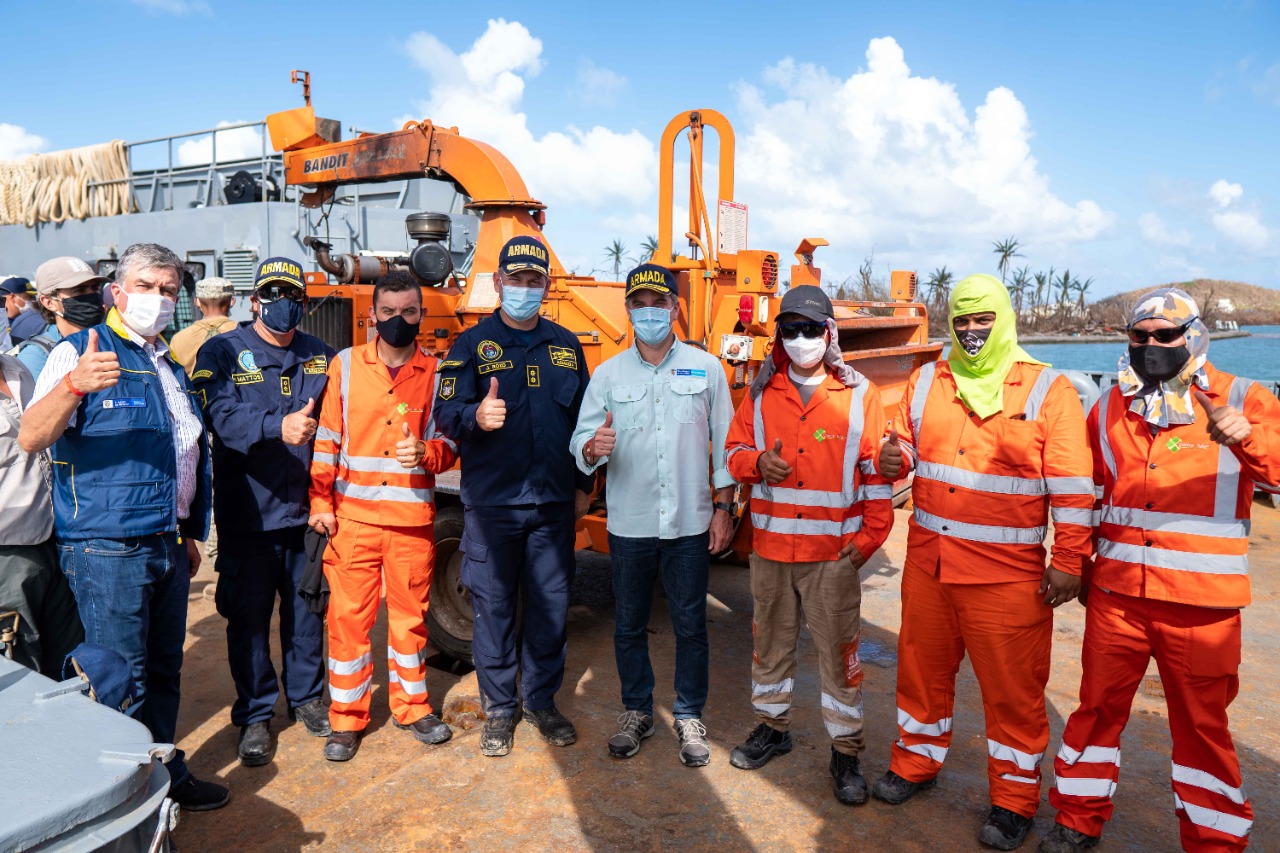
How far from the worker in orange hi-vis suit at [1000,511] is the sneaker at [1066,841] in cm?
9

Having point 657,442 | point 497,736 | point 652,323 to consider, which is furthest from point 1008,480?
point 497,736

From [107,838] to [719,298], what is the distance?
365 cm

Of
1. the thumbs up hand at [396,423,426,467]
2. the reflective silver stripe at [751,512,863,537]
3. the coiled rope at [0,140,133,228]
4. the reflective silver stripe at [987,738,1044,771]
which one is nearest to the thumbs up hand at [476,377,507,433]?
the thumbs up hand at [396,423,426,467]

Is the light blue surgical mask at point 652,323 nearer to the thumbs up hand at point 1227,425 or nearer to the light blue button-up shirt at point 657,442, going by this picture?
the light blue button-up shirt at point 657,442

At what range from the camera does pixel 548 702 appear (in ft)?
12.6

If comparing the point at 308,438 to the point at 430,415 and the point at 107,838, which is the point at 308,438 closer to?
the point at 430,415

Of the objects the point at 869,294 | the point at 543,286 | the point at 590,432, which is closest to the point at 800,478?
the point at 590,432

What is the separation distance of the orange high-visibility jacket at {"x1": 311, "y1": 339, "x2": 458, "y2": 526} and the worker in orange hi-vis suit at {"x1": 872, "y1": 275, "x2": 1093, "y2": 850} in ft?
6.26

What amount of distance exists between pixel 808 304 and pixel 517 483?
54.7 inches

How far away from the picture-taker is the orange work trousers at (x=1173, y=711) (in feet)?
Result: 9.02

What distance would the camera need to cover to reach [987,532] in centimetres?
299

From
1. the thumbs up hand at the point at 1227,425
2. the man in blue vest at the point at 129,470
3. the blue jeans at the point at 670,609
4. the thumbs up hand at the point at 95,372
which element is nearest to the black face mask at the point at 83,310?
the man in blue vest at the point at 129,470

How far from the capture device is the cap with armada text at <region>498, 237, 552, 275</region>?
360cm

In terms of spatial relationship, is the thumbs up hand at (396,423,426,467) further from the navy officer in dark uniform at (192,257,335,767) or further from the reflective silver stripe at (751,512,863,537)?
the reflective silver stripe at (751,512,863,537)
